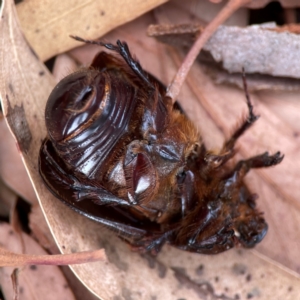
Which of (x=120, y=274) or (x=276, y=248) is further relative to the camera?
(x=276, y=248)

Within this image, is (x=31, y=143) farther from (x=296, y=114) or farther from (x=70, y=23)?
(x=296, y=114)

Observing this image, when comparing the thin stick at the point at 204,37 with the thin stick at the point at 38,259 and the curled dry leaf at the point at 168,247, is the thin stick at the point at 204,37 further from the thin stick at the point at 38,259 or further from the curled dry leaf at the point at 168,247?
the thin stick at the point at 38,259

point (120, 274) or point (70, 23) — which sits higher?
point (70, 23)

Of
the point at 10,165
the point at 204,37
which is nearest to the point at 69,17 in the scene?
the point at 204,37

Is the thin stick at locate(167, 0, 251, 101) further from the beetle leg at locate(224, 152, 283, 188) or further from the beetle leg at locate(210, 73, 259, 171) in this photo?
the beetle leg at locate(224, 152, 283, 188)

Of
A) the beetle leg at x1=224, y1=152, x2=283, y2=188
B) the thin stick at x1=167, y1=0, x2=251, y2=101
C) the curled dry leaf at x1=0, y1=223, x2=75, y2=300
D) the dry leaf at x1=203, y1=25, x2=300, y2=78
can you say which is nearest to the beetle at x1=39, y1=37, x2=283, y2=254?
the beetle leg at x1=224, y1=152, x2=283, y2=188

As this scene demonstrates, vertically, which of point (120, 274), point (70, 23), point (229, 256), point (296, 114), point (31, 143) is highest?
point (70, 23)

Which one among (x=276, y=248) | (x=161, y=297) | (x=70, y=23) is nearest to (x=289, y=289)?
(x=276, y=248)

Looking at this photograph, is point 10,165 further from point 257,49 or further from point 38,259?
point 257,49
